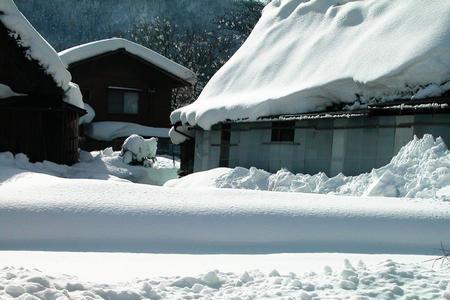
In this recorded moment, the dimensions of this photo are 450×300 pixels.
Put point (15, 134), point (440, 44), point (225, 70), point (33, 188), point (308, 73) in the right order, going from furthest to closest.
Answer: point (225, 70) → point (15, 134) → point (308, 73) → point (440, 44) → point (33, 188)

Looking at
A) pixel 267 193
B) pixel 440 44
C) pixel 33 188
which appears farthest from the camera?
pixel 440 44

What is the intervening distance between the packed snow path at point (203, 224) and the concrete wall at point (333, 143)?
3.40 metres

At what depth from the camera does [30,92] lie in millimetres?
13438

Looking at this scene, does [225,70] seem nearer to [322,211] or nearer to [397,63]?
[397,63]

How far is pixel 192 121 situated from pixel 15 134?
542 centimetres

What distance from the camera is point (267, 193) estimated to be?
6438 mm

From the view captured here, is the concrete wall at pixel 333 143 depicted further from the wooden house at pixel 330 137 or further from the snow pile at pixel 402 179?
the snow pile at pixel 402 179

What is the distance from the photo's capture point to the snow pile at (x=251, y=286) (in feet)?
10.5

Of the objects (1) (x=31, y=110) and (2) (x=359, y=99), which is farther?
(1) (x=31, y=110)

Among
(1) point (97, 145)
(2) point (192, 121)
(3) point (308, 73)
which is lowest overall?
(1) point (97, 145)

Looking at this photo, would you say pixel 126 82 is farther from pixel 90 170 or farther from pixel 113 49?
pixel 90 170

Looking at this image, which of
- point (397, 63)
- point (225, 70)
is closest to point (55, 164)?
point (225, 70)

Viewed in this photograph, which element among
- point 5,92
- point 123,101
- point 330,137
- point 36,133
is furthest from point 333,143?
point 123,101

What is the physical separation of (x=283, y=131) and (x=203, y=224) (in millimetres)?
6836
